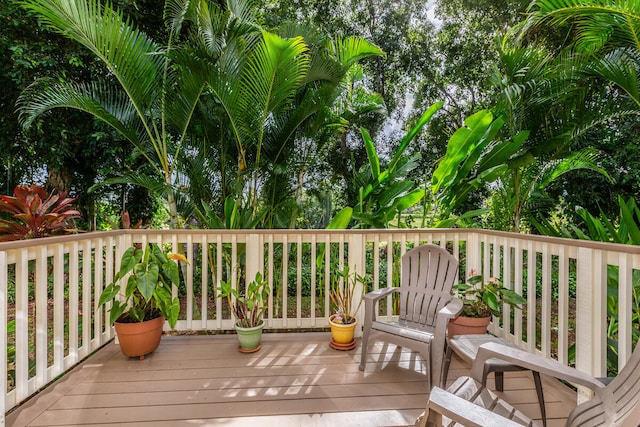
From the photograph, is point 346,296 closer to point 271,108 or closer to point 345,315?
point 345,315

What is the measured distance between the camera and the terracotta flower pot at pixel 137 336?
91.1 inches

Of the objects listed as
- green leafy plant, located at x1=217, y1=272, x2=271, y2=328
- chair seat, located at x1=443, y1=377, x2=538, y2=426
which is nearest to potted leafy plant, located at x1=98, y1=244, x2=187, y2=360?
green leafy plant, located at x1=217, y1=272, x2=271, y2=328

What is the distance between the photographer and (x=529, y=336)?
2365mm

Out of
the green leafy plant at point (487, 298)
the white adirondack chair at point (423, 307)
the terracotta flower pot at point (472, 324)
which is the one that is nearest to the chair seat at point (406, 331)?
the white adirondack chair at point (423, 307)

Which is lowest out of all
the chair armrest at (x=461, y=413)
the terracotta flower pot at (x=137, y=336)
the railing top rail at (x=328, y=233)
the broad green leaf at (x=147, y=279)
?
the terracotta flower pot at (x=137, y=336)

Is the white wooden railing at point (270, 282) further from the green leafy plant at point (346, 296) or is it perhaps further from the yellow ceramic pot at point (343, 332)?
the yellow ceramic pot at point (343, 332)

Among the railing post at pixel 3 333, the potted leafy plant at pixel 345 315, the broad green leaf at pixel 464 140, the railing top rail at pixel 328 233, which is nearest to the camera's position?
the railing post at pixel 3 333

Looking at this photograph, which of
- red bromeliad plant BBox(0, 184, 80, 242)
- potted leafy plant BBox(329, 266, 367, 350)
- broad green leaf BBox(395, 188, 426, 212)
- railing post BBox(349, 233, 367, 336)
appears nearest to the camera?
red bromeliad plant BBox(0, 184, 80, 242)

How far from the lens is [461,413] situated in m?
0.96

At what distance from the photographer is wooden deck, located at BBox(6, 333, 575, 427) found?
5.64 feet

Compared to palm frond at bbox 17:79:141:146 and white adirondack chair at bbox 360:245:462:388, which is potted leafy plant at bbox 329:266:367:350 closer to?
white adirondack chair at bbox 360:245:462:388

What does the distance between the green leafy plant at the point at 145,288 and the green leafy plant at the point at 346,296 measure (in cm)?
134

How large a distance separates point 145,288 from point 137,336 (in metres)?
0.49

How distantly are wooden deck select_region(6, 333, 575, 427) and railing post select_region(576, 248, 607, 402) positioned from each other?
1.00 feet
